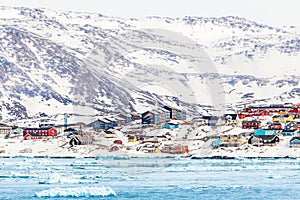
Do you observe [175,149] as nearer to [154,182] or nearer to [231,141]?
[231,141]

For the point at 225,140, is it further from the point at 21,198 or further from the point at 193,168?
the point at 21,198

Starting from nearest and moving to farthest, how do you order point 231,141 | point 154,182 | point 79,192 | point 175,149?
point 79,192
point 154,182
point 175,149
point 231,141

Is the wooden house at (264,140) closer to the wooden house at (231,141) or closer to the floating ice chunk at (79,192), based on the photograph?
the wooden house at (231,141)

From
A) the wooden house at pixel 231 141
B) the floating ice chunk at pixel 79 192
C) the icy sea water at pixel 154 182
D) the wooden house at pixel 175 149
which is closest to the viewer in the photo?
the floating ice chunk at pixel 79 192

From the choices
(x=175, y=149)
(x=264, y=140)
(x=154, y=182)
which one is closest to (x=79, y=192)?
(x=154, y=182)

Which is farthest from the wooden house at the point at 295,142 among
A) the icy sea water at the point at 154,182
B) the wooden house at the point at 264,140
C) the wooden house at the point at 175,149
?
the icy sea water at the point at 154,182
